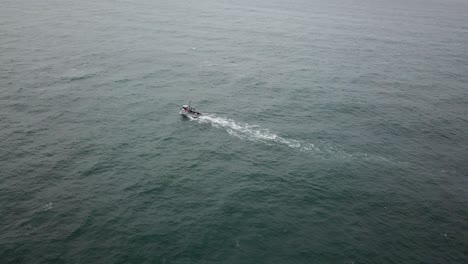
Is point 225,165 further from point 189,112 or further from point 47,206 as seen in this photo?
point 47,206

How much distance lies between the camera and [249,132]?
12250 cm

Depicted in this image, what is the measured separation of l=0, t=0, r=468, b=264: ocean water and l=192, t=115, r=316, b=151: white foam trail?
0.66 metres

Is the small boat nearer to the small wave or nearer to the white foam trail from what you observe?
the white foam trail

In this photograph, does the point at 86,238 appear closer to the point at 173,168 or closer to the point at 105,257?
the point at 105,257

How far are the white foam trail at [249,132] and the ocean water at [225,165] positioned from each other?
66cm

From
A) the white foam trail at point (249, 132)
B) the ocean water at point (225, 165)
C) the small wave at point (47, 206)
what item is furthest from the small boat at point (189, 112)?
the small wave at point (47, 206)

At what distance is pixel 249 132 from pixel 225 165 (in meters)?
21.0

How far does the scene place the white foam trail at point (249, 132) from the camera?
11712 cm

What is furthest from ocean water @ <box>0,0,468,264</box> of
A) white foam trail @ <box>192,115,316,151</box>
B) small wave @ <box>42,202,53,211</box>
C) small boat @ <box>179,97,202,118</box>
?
small boat @ <box>179,97,202,118</box>

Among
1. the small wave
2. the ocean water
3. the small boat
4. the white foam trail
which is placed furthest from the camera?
the small boat

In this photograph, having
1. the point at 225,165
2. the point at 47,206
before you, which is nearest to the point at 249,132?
the point at 225,165

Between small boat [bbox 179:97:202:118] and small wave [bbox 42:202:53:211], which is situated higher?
→ small boat [bbox 179:97:202:118]

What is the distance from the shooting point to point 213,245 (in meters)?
77.5

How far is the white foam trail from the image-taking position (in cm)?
11712
